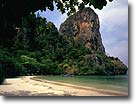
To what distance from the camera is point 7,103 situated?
4023 millimetres

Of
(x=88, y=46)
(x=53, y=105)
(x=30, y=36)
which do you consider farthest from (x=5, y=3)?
(x=88, y=46)

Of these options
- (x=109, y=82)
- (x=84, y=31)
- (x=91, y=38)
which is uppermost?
(x=84, y=31)

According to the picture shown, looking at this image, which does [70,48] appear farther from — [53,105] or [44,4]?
[44,4]

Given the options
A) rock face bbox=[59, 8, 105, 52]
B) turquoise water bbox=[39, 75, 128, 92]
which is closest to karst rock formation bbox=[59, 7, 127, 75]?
rock face bbox=[59, 8, 105, 52]

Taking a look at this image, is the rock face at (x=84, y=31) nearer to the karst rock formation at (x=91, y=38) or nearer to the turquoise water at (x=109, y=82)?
the karst rock formation at (x=91, y=38)

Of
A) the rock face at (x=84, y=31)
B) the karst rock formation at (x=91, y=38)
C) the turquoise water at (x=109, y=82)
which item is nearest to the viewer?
the turquoise water at (x=109, y=82)

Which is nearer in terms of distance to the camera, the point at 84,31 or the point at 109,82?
the point at 84,31

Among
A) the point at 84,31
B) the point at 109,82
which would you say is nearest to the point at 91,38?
the point at 84,31

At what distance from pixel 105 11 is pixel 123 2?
0.28 metres

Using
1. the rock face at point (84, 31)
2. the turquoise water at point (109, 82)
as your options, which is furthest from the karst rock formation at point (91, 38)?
the turquoise water at point (109, 82)

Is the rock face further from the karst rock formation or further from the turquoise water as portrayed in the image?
the turquoise water

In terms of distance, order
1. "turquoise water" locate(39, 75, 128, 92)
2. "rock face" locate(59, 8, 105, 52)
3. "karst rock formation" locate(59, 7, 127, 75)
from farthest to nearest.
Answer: "rock face" locate(59, 8, 105, 52), "karst rock formation" locate(59, 7, 127, 75), "turquoise water" locate(39, 75, 128, 92)

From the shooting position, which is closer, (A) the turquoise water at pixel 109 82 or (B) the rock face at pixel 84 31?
(A) the turquoise water at pixel 109 82

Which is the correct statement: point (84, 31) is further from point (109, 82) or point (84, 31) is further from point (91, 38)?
point (109, 82)
